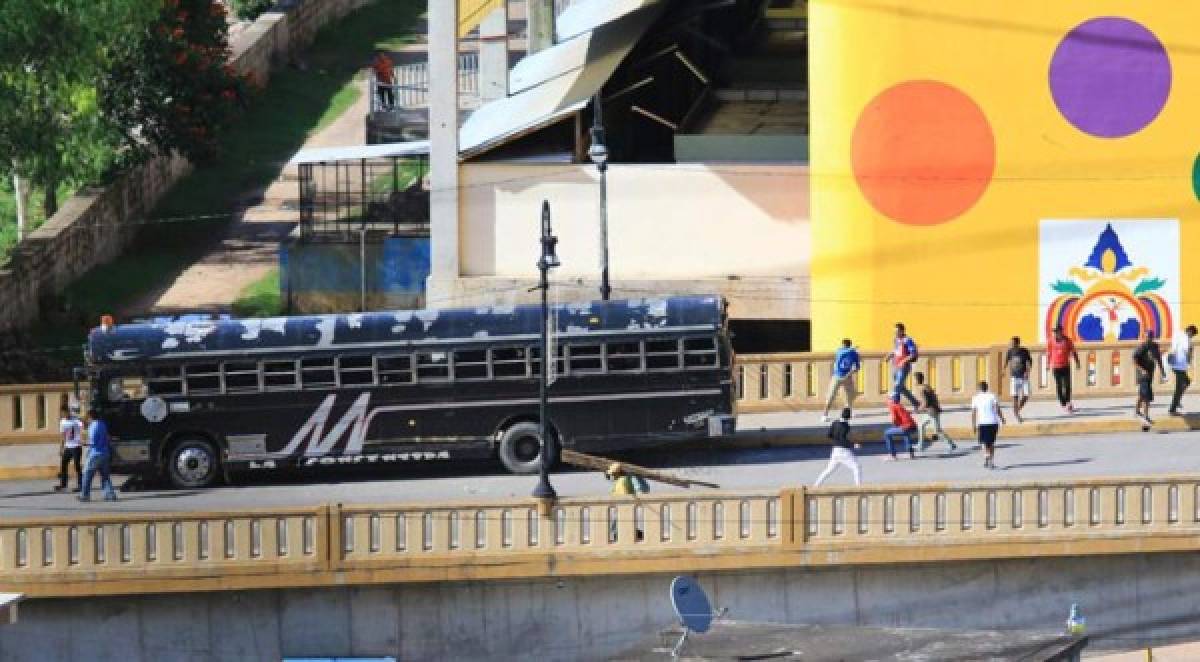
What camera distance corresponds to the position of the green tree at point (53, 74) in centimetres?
5144

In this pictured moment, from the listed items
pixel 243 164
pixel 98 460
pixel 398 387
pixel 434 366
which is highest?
pixel 243 164

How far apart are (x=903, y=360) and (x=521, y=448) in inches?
229

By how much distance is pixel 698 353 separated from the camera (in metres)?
44.4

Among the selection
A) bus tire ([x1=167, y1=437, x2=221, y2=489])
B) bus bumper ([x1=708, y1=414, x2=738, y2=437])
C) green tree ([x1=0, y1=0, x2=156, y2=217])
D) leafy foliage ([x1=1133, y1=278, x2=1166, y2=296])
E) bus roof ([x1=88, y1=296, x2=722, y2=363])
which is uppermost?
green tree ([x1=0, y1=0, x2=156, y2=217])

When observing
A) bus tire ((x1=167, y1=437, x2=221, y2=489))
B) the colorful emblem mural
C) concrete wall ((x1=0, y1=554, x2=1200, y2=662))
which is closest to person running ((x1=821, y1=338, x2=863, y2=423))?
the colorful emblem mural

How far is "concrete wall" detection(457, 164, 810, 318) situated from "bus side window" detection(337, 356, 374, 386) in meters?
10.6

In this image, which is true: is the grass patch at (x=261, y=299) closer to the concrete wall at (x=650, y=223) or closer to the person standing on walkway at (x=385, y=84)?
the person standing on walkway at (x=385, y=84)

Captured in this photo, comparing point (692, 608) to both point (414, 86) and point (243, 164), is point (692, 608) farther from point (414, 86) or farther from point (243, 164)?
point (243, 164)

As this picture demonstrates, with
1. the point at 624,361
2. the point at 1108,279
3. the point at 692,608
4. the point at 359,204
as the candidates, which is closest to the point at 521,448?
the point at 624,361

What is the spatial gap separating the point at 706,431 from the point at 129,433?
300 inches

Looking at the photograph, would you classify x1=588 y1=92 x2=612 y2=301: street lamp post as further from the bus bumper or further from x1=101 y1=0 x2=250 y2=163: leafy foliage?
x1=101 y1=0 x2=250 y2=163: leafy foliage

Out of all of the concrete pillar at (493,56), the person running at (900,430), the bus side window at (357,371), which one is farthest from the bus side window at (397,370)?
the concrete pillar at (493,56)

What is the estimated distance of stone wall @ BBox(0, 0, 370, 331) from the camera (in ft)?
194

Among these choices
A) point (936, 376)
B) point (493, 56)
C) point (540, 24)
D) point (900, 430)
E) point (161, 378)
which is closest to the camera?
point (161, 378)
